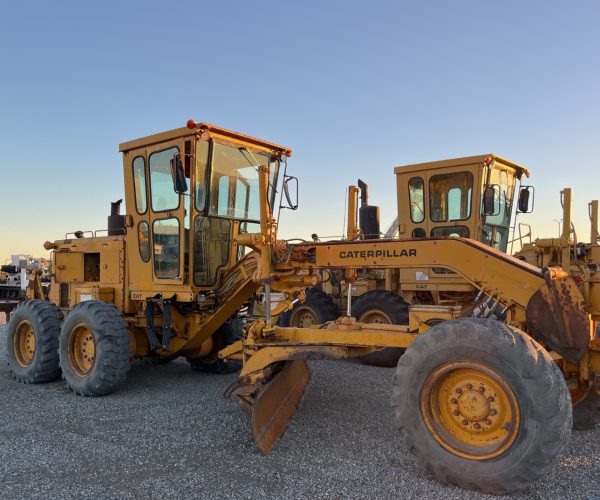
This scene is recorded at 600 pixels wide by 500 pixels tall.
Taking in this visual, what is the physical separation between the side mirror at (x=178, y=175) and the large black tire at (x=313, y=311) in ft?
12.5

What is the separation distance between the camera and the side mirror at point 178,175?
639cm

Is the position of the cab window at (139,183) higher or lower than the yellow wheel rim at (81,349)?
higher

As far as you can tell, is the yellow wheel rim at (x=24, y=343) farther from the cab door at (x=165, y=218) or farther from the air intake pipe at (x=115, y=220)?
the cab door at (x=165, y=218)

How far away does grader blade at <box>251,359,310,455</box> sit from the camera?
464cm

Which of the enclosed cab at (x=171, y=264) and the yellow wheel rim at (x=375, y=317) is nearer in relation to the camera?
the enclosed cab at (x=171, y=264)

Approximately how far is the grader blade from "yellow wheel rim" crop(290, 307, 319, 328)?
3.73 meters

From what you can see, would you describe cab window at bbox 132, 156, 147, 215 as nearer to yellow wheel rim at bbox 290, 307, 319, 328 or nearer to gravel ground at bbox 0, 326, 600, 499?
gravel ground at bbox 0, 326, 600, 499

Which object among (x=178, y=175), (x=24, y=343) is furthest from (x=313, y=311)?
(x=24, y=343)

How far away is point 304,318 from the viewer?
976cm

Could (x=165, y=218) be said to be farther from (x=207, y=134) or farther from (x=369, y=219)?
(x=369, y=219)

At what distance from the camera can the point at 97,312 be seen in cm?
683

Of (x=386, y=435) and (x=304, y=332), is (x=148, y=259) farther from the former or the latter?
(x=386, y=435)

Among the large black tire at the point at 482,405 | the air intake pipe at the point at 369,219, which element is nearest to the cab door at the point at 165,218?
the air intake pipe at the point at 369,219

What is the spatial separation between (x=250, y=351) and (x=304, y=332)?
0.56 meters
